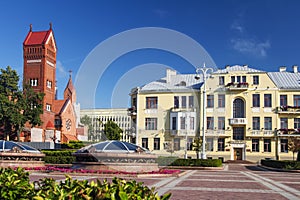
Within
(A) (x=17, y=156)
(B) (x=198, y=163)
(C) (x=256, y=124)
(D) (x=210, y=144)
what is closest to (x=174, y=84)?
(D) (x=210, y=144)

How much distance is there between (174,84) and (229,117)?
30.7ft

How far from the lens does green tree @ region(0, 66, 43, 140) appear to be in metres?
49.0

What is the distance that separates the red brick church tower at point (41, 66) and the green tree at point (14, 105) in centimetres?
1042

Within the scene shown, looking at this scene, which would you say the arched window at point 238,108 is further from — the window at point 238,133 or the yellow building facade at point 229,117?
the window at point 238,133

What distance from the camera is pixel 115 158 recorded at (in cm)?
1891

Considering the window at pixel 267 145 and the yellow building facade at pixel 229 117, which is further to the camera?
the yellow building facade at pixel 229 117

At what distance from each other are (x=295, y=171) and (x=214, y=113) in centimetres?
1943

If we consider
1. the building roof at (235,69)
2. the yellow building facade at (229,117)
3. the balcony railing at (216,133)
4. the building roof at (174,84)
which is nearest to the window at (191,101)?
the yellow building facade at (229,117)

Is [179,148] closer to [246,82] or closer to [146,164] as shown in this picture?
[246,82]

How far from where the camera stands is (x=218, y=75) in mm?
44844

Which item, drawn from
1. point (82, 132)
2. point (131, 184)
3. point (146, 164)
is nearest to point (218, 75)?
point (146, 164)

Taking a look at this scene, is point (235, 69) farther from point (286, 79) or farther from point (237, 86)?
point (286, 79)

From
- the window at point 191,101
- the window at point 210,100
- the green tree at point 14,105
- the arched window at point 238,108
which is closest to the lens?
the arched window at point 238,108

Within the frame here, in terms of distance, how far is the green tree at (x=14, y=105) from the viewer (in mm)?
49000
